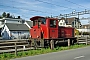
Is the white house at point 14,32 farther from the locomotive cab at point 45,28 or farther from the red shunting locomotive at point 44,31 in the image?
the locomotive cab at point 45,28

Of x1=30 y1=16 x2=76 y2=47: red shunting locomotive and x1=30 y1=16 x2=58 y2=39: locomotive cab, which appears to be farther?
x1=30 y1=16 x2=58 y2=39: locomotive cab

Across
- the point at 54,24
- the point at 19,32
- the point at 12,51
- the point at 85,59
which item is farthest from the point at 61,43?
the point at 19,32

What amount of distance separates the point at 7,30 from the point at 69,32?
37.4 meters

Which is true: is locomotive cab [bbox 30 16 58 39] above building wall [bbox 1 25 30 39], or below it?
above

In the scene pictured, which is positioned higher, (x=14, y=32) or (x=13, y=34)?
(x=14, y=32)

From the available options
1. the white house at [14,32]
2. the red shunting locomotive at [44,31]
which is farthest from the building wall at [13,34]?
the red shunting locomotive at [44,31]

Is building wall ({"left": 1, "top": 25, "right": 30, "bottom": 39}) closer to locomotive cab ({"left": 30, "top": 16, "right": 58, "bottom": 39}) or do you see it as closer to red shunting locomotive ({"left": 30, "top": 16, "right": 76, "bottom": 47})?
red shunting locomotive ({"left": 30, "top": 16, "right": 76, "bottom": 47})

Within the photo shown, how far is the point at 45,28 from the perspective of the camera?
19344 mm

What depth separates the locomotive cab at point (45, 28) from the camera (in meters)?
19.3

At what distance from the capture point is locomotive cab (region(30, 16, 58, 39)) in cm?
1934

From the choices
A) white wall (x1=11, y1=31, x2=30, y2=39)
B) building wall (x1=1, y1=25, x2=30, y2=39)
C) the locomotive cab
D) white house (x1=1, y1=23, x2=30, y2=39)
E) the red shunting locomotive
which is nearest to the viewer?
the red shunting locomotive

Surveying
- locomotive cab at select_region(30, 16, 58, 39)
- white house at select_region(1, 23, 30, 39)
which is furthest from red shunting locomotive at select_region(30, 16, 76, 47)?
white house at select_region(1, 23, 30, 39)

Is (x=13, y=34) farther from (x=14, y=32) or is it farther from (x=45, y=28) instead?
(x=45, y=28)

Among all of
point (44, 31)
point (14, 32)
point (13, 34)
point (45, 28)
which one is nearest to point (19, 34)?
point (14, 32)
